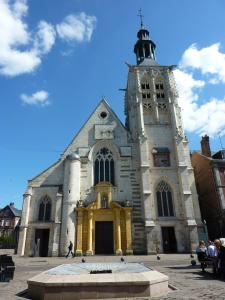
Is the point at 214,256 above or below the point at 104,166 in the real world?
below

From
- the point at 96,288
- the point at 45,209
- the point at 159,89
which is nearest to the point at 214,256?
the point at 96,288

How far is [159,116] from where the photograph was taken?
3506 cm

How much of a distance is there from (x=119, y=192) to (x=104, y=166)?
12.7 ft

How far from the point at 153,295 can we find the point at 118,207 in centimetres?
2117

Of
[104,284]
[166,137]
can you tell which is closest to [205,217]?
[166,137]

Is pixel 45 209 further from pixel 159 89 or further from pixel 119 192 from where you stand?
pixel 159 89

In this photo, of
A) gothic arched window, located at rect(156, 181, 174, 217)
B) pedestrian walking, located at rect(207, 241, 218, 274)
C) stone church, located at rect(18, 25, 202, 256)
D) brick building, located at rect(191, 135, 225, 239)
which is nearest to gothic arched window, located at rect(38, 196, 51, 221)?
stone church, located at rect(18, 25, 202, 256)

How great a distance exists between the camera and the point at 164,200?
30.0m

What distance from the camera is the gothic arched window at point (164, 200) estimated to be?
29500 mm

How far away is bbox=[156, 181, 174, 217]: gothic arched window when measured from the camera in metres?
29.5

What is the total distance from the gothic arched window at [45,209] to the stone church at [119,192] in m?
0.11

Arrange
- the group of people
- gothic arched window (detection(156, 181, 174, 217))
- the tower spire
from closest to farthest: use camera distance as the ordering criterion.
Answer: the group of people, gothic arched window (detection(156, 181, 174, 217)), the tower spire

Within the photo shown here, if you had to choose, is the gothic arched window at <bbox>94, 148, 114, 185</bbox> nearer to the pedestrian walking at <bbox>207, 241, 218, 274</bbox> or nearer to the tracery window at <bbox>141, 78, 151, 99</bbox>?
the tracery window at <bbox>141, 78, 151, 99</bbox>

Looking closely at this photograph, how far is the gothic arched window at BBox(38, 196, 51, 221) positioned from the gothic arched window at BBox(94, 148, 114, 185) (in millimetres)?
6131
